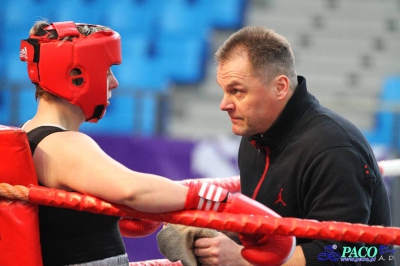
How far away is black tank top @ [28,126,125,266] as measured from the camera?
1638 millimetres

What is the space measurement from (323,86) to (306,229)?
5767 mm

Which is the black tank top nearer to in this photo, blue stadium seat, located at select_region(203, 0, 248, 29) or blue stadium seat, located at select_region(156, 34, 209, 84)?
blue stadium seat, located at select_region(156, 34, 209, 84)

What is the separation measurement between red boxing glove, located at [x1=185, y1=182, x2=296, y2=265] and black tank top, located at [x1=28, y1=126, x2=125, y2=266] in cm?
29

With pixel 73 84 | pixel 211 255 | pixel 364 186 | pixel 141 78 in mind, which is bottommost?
pixel 141 78

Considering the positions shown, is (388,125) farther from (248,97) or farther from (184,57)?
(248,97)

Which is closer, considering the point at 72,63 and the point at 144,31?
the point at 72,63

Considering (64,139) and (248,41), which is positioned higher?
(248,41)

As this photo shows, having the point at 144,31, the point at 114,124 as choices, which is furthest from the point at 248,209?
the point at 144,31

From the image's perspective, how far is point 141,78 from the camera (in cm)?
729

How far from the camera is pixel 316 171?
185cm

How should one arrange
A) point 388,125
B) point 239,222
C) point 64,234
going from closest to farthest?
point 239,222 < point 64,234 < point 388,125

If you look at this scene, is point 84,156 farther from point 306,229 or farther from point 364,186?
point 364,186

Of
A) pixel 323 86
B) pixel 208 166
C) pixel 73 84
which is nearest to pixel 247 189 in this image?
pixel 73 84

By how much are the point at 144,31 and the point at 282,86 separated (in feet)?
18.7
